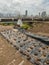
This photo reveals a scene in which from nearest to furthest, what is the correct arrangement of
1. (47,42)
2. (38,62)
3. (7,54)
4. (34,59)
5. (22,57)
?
(38,62) → (34,59) → (22,57) → (7,54) → (47,42)

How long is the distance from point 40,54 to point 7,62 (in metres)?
1.34

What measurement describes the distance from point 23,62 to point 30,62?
0.84 ft

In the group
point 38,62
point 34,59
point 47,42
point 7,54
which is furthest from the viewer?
point 47,42

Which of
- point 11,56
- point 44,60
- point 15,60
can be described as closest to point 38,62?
point 44,60

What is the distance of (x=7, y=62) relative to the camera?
6.19 metres

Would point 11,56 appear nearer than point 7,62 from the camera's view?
No

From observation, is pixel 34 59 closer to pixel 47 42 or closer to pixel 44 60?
pixel 44 60

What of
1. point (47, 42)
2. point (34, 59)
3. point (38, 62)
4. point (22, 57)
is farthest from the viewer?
point (47, 42)

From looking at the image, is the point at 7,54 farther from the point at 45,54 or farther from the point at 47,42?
the point at 47,42

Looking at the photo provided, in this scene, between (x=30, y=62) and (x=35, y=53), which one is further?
(x=35, y=53)

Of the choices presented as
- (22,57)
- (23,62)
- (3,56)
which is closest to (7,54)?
(3,56)

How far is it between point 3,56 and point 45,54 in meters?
1.68

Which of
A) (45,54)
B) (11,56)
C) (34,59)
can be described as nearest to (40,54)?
(45,54)

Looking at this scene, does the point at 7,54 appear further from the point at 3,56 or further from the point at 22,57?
the point at 22,57
